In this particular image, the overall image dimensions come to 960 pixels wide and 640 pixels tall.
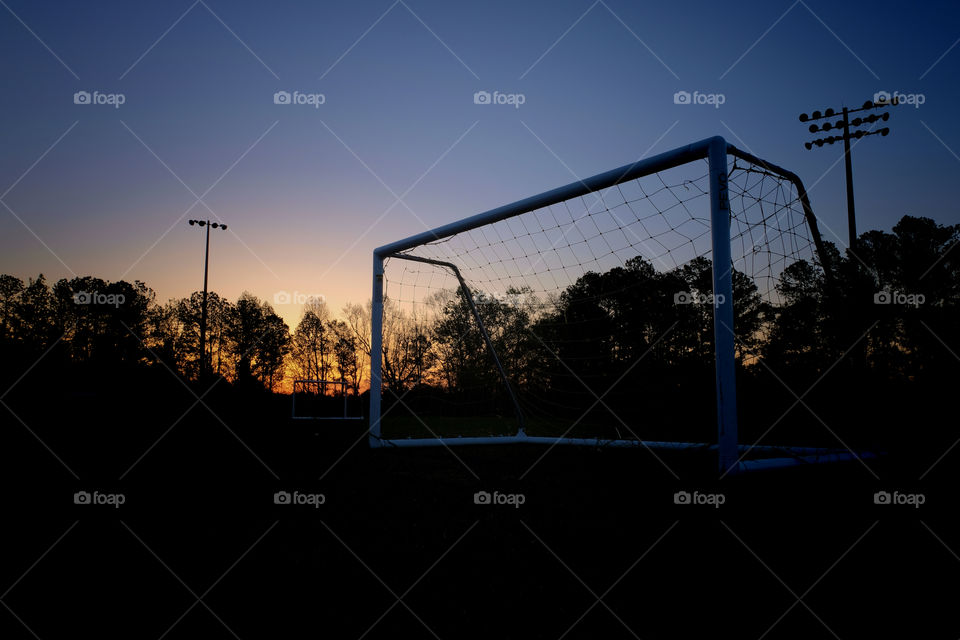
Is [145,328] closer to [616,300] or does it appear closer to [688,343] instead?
[616,300]

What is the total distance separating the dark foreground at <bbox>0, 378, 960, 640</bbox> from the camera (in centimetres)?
192

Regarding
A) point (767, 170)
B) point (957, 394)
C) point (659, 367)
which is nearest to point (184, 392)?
point (659, 367)

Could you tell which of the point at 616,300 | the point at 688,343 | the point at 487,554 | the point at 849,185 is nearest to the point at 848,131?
the point at 849,185

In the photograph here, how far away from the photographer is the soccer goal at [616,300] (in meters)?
4.76

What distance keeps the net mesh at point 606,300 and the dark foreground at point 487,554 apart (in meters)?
2.40

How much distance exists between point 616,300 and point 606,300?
1.42 ft

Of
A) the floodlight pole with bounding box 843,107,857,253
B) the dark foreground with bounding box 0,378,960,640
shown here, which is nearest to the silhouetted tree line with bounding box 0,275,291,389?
the dark foreground with bounding box 0,378,960,640

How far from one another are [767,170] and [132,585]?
6.04 metres

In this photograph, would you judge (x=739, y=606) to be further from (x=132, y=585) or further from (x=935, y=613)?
(x=132, y=585)

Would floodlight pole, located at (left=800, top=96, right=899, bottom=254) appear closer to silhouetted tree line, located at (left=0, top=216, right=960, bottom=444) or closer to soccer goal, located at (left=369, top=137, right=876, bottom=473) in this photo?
silhouetted tree line, located at (left=0, top=216, right=960, bottom=444)

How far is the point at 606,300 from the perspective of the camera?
7.85 metres

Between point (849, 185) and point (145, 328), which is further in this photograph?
point (145, 328)

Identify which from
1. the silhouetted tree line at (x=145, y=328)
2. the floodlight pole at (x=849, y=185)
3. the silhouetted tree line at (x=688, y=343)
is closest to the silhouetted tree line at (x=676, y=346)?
the silhouetted tree line at (x=688, y=343)

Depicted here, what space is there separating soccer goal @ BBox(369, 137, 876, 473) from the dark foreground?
25.7 inches
